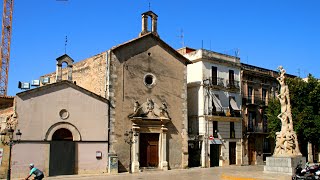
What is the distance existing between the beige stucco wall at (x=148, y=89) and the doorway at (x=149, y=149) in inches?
43.5

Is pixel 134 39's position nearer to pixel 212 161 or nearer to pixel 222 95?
pixel 222 95

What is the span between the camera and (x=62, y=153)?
25.7m

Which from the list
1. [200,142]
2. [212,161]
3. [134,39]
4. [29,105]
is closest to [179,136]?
[200,142]

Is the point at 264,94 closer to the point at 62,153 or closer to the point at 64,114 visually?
the point at 64,114

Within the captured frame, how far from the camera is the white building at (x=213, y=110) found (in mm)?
35125

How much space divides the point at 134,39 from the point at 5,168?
13386mm

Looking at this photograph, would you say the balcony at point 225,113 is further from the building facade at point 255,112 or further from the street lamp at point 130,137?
the street lamp at point 130,137

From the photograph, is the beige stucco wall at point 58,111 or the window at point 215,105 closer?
the beige stucco wall at point 58,111

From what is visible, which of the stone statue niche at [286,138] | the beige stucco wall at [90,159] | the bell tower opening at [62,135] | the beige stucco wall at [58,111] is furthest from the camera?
the beige stucco wall at [90,159]

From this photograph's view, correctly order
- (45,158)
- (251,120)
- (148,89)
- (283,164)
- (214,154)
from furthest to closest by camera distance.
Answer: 1. (251,120)
2. (214,154)
3. (148,89)
4. (45,158)
5. (283,164)

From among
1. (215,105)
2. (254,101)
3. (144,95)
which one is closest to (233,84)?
(215,105)

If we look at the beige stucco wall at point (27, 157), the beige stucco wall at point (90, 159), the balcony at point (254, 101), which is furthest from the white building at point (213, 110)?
the beige stucco wall at point (27, 157)

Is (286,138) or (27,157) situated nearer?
(286,138)

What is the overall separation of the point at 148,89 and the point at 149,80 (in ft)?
2.85
